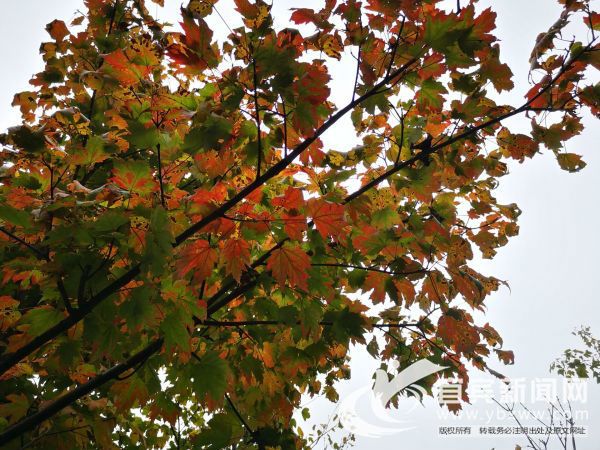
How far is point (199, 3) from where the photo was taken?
2201mm

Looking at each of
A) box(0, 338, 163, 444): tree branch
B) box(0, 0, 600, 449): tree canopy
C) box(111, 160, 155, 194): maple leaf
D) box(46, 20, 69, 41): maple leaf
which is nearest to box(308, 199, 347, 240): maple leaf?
box(0, 0, 600, 449): tree canopy

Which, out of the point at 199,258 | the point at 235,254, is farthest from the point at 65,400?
the point at 235,254

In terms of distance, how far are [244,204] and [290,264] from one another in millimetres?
337

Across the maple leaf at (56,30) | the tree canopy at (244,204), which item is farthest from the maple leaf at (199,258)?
the maple leaf at (56,30)

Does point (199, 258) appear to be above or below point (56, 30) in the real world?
below

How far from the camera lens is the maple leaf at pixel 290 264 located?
6.38 ft

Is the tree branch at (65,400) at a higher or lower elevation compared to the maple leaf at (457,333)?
lower

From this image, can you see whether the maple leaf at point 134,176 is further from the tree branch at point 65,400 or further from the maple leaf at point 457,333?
the maple leaf at point 457,333

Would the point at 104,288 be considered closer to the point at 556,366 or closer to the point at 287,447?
the point at 287,447

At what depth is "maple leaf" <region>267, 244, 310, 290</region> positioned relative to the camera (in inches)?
76.5

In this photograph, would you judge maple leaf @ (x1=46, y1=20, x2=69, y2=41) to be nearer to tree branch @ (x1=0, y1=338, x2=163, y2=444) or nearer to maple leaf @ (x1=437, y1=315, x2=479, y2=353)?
tree branch @ (x1=0, y1=338, x2=163, y2=444)

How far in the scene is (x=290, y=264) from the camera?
1954 millimetres

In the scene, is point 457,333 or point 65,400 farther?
point 457,333

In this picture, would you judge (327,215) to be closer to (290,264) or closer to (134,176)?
(290,264)
